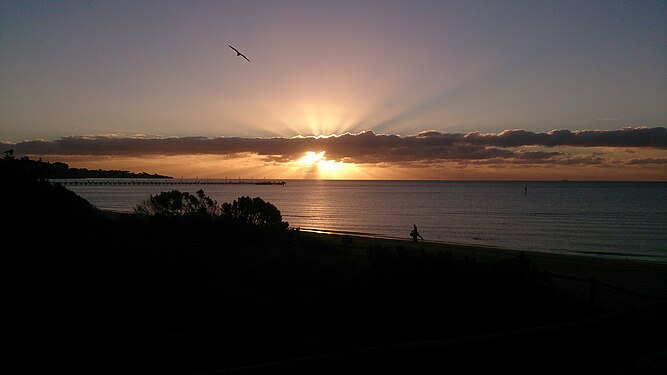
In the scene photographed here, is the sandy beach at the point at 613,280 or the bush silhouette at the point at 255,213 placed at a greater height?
the bush silhouette at the point at 255,213

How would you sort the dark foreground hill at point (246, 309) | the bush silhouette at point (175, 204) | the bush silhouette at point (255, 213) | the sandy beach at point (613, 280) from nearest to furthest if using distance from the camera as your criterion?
the dark foreground hill at point (246, 309) < the sandy beach at point (613, 280) < the bush silhouette at point (255, 213) < the bush silhouette at point (175, 204)

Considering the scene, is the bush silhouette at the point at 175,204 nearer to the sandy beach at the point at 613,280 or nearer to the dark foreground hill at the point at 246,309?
the sandy beach at the point at 613,280

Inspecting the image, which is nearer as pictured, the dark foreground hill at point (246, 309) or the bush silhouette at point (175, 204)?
the dark foreground hill at point (246, 309)

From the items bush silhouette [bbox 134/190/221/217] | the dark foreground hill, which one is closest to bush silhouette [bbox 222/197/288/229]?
bush silhouette [bbox 134/190/221/217]

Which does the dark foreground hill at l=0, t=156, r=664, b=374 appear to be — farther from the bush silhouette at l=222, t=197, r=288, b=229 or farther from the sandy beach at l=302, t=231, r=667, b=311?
the bush silhouette at l=222, t=197, r=288, b=229

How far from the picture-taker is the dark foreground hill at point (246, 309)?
238 inches

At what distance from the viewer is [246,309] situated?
917 cm

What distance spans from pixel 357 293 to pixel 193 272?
3.49 meters

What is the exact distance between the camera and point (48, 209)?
1260cm

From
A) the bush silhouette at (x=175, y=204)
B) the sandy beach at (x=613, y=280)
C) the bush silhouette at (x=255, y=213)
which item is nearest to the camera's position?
the sandy beach at (x=613, y=280)

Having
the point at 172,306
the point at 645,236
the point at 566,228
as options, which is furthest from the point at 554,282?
the point at 566,228

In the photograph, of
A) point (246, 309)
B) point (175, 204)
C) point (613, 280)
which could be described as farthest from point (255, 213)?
point (613, 280)

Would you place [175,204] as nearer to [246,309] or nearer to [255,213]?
[255,213]

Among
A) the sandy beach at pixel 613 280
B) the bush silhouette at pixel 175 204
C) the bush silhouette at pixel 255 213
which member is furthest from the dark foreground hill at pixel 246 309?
the bush silhouette at pixel 175 204
